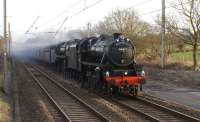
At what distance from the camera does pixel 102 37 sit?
24.0 m

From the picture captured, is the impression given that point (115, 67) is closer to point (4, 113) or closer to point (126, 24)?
point (4, 113)

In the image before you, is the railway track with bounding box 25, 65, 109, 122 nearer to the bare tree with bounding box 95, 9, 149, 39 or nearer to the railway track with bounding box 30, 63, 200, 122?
the railway track with bounding box 30, 63, 200, 122

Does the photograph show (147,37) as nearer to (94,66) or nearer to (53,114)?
(94,66)

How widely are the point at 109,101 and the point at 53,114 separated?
4.21 m

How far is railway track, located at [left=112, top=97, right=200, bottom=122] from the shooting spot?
14450mm

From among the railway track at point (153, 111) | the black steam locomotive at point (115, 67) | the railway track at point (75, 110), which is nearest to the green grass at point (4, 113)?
the railway track at point (75, 110)

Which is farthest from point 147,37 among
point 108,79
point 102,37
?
point 108,79

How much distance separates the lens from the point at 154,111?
16.6 m

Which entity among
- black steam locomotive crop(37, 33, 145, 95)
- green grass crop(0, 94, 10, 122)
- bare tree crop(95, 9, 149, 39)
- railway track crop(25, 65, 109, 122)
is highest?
bare tree crop(95, 9, 149, 39)

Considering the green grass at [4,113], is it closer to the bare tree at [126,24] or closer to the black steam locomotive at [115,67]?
the black steam locomotive at [115,67]

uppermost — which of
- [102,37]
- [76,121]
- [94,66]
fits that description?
[102,37]

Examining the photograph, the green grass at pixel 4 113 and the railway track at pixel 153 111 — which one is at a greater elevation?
the green grass at pixel 4 113

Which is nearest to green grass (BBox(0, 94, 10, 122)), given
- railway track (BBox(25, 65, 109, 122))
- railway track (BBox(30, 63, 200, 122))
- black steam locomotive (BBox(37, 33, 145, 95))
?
railway track (BBox(25, 65, 109, 122))

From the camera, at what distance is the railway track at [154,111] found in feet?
47.4
